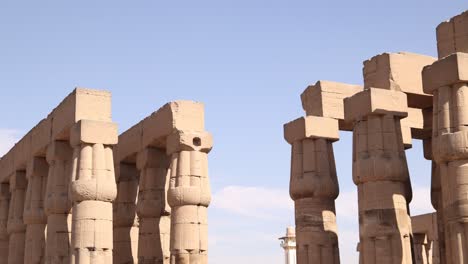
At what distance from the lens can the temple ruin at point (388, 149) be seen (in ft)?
55.4

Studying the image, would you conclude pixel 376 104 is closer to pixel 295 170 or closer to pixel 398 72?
pixel 398 72

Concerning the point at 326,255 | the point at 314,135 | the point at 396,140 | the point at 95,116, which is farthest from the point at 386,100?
the point at 95,116

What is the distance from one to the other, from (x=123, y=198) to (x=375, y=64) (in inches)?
377

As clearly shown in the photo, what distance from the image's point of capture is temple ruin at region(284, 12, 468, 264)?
55.4ft

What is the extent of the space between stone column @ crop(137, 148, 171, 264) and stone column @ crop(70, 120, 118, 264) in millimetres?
3680

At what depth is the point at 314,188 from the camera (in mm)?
22469

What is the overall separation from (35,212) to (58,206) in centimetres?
281

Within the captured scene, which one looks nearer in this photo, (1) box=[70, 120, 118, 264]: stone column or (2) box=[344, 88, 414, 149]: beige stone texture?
(1) box=[70, 120, 118, 264]: stone column

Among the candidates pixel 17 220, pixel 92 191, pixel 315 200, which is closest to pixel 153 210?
pixel 92 191

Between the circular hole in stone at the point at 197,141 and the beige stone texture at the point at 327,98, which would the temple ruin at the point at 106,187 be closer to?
the circular hole in stone at the point at 197,141

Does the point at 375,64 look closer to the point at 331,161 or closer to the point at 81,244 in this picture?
the point at 331,161

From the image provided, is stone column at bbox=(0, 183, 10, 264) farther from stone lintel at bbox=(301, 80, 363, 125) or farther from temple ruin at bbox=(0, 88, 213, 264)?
stone lintel at bbox=(301, 80, 363, 125)

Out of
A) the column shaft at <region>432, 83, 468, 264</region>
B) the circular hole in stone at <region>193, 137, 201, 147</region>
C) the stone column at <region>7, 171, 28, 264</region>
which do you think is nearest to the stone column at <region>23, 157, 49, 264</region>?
the stone column at <region>7, 171, 28, 264</region>

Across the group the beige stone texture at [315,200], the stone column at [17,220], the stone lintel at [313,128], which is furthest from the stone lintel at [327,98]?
the stone column at [17,220]
